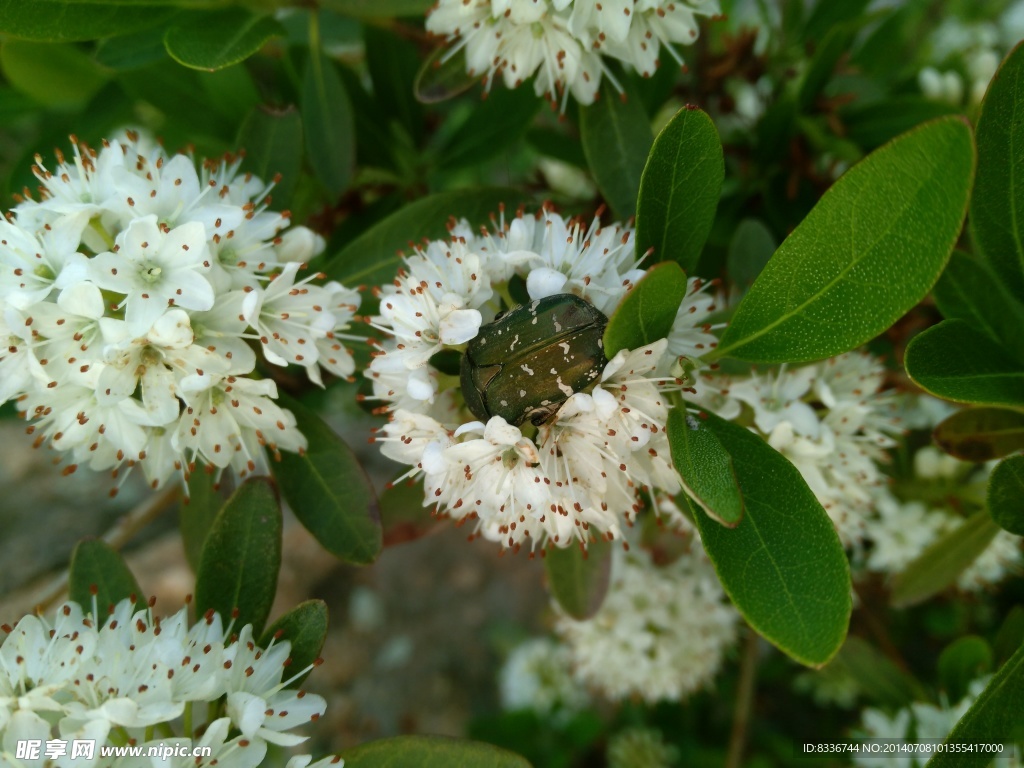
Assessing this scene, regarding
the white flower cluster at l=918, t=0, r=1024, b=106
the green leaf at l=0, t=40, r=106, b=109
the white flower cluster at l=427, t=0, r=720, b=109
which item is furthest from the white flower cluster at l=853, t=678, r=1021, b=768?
the green leaf at l=0, t=40, r=106, b=109

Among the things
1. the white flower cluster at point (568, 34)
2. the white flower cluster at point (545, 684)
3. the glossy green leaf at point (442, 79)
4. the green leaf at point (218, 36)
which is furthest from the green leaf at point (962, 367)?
the white flower cluster at point (545, 684)

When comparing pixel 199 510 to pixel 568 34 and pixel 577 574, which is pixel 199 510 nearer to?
pixel 577 574

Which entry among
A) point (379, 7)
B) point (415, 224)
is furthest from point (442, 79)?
point (415, 224)

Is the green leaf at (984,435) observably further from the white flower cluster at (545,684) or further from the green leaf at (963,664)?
the white flower cluster at (545,684)

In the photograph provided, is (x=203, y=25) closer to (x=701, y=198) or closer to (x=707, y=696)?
(x=701, y=198)

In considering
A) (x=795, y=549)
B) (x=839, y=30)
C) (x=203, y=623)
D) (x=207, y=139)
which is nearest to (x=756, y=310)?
(x=795, y=549)

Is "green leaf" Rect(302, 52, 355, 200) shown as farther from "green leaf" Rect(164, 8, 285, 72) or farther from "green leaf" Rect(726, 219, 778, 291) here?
"green leaf" Rect(726, 219, 778, 291)
